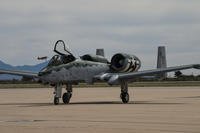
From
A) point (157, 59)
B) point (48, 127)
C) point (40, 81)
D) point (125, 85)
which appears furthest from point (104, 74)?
point (48, 127)

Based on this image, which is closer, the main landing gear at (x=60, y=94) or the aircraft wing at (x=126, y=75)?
the main landing gear at (x=60, y=94)

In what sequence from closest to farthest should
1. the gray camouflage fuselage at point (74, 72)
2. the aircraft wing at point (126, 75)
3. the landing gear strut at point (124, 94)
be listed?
the gray camouflage fuselage at point (74, 72), the aircraft wing at point (126, 75), the landing gear strut at point (124, 94)

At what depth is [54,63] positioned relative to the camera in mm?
33594

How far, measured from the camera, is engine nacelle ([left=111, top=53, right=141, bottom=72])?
1419 inches

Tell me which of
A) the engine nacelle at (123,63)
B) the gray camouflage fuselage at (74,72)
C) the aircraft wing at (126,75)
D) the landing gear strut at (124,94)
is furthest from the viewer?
the engine nacelle at (123,63)

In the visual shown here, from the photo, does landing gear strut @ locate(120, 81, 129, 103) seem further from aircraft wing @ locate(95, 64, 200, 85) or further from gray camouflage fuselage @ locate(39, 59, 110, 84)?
gray camouflage fuselage @ locate(39, 59, 110, 84)

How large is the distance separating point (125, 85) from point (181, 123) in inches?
674

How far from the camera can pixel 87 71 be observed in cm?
3462

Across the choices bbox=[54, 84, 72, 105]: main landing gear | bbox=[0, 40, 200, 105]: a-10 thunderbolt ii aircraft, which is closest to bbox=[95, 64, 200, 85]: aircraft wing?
bbox=[0, 40, 200, 105]: a-10 thunderbolt ii aircraft

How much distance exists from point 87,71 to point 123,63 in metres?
2.65

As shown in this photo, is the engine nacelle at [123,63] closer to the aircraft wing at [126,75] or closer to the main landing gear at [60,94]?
the aircraft wing at [126,75]

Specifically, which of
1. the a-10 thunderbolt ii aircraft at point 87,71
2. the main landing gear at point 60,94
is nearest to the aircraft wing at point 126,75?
the a-10 thunderbolt ii aircraft at point 87,71

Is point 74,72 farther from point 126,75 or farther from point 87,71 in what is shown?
point 126,75

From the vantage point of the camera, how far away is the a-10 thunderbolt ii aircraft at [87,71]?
109ft
